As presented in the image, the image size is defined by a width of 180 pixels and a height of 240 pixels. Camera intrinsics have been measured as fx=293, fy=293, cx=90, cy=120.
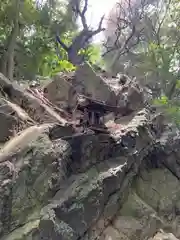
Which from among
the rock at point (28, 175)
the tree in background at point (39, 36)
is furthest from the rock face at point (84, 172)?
the tree in background at point (39, 36)

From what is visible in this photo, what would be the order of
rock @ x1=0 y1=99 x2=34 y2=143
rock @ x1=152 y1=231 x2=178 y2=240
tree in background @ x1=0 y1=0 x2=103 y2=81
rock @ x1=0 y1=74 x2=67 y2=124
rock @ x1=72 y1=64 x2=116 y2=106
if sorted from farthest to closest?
tree in background @ x1=0 y1=0 x2=103 y2=81 → rock @ x1=72 y1=64 x2=116 y2=106 → rock @ x1=0 y1=74 x2=67 y2=124 → rock @ x1=152 y1=231 x2=178 y2=240 → rock @ x1=0 y1=99 x2=34 y2=143

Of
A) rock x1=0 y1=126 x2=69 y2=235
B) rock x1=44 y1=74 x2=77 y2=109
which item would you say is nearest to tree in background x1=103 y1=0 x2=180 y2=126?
rock x1=44 y1=74 x2=77 y2=109

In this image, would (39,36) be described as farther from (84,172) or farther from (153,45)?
(84,172)

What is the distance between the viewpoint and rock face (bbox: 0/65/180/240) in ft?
13.1

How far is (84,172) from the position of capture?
191 inches

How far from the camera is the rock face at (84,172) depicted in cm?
398

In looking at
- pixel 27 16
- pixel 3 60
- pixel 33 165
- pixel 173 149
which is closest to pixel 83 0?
pixel 27 16

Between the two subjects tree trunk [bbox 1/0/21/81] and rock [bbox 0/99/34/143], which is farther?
tree trunk [bbox 1/0/21/81]

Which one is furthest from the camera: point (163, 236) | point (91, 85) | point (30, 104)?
point (91, 85)

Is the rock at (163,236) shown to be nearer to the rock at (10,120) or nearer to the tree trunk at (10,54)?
the rock at (10,120)

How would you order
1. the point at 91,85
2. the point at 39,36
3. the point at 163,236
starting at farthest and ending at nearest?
the point at 39,36 → the point at 91,85 → the point at 163,236

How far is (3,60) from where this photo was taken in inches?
395

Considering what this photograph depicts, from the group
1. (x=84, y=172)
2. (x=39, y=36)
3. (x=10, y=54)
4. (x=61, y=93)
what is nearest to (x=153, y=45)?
(x=39, y=36)

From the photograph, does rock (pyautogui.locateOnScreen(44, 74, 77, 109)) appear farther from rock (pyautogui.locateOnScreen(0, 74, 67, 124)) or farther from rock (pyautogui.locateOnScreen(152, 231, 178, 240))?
rock (pyautogui.locateOnScreen(152, 231, 178, 240))
